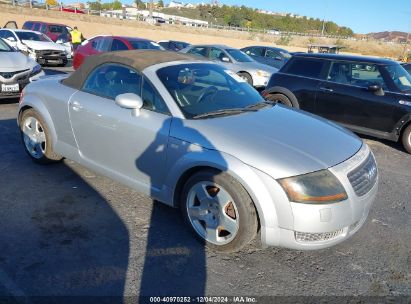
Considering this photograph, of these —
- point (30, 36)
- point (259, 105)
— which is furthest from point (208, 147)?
point (30, 36)

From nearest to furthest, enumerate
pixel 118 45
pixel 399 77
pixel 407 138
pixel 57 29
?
pixel 407 138 → pixel 399 77 → pixel 118 45 → pixel 57 29

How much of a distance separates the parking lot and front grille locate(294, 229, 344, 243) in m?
0.31

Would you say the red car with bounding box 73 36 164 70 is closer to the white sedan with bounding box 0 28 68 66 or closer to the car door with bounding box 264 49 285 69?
the white sedan with bounding box 0 28 68 66

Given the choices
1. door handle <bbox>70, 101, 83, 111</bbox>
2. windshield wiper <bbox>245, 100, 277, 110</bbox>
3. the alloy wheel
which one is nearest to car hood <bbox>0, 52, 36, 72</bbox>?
door handle <bbox>70, 101, 83, 111</bbox>

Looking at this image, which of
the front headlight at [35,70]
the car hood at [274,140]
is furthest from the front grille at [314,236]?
the front headlight at [35,70]

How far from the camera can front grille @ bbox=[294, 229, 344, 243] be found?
2.88m

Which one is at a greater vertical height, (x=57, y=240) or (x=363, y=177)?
(x=363, y=177)

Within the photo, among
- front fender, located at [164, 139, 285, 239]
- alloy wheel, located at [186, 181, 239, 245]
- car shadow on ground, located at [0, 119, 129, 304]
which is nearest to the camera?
car shadow on ground, located at [0, 119, 129, 304]

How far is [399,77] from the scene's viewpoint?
6773mm

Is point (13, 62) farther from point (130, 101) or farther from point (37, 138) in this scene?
point (130, 101)

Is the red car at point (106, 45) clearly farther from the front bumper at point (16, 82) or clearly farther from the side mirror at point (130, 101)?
the side mirror at point (130, 101)

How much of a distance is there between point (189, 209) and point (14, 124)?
194 inches

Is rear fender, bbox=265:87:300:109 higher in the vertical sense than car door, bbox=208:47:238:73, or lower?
lower

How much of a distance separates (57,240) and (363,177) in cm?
269
